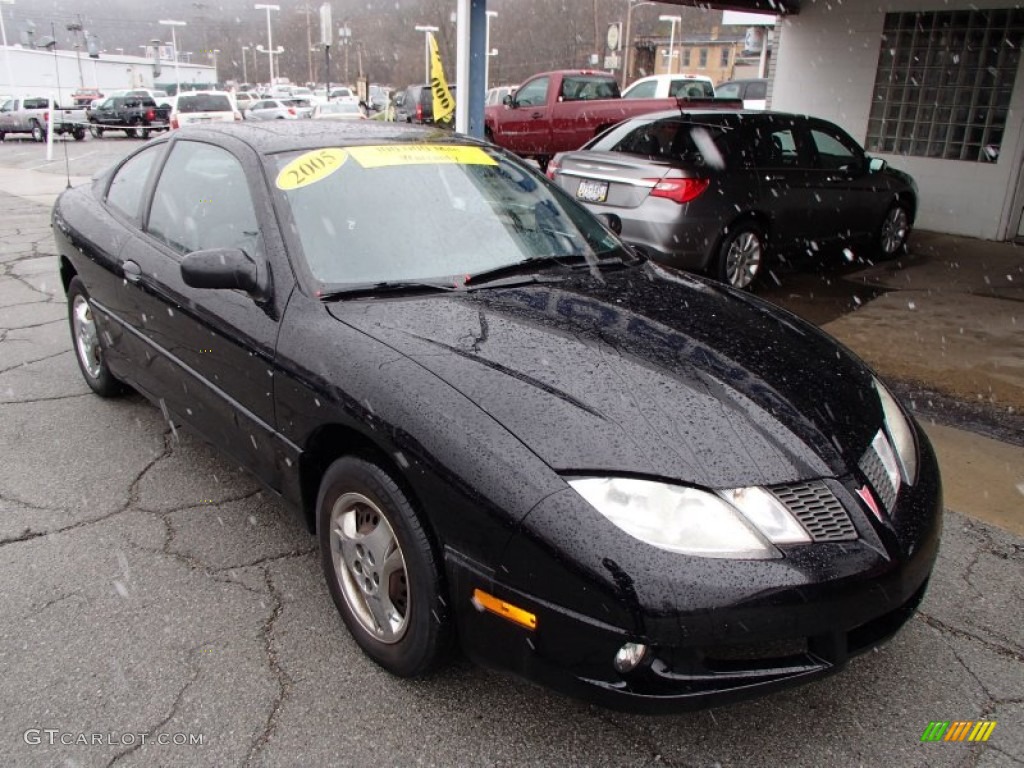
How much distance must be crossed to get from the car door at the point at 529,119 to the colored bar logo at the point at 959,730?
46.2 ft

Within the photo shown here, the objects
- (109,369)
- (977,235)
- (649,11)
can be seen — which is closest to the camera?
(109,369)

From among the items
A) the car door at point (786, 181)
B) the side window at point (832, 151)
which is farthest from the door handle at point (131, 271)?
the side window at point (832, 151)

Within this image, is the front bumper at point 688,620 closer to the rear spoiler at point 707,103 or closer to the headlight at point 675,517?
the headlight at point 675,517

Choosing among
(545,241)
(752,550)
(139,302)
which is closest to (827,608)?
(752,550)

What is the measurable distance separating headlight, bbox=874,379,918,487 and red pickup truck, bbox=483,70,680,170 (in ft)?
41.6

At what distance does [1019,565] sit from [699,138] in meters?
4.45

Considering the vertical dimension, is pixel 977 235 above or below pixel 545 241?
below

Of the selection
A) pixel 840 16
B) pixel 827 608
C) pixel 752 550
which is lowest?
pixel 827 608

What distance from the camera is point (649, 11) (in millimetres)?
68375

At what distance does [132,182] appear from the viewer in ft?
12.8

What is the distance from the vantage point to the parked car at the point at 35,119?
A: 90.5 feet

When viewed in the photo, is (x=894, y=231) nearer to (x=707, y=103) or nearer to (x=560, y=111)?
(x=707, y=103)

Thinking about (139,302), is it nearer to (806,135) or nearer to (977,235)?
(806,135)

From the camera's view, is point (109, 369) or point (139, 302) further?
point (109, 369)
